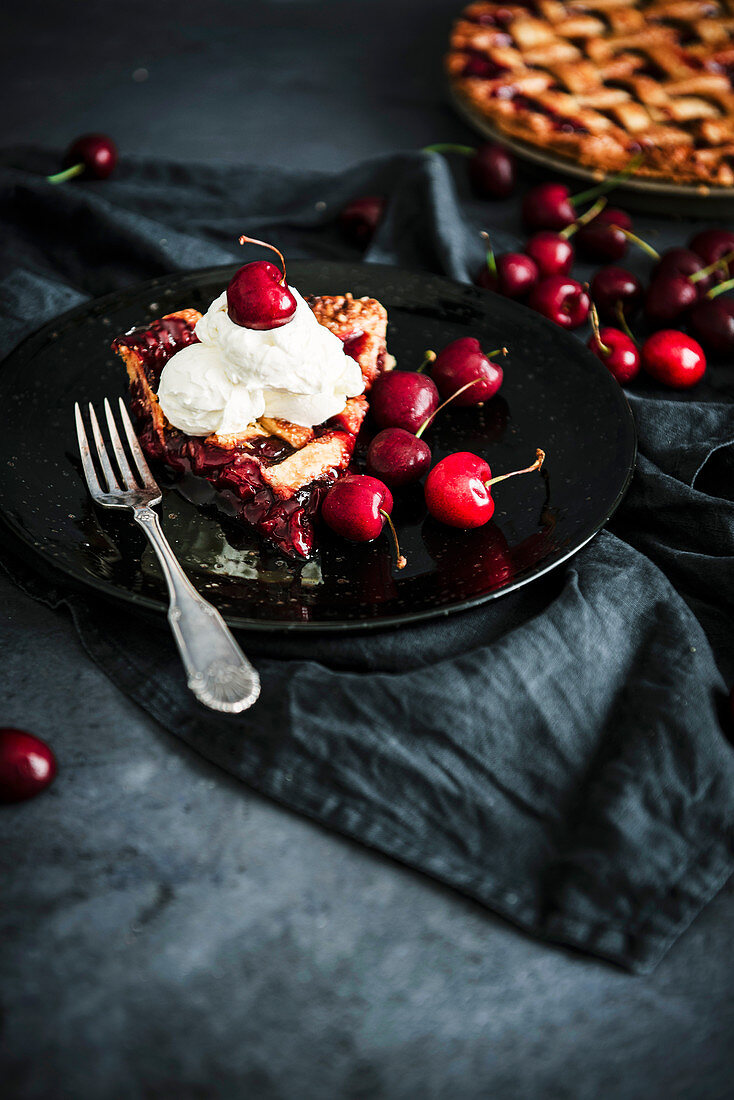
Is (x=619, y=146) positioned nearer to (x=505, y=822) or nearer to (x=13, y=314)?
(x=13, y=314)

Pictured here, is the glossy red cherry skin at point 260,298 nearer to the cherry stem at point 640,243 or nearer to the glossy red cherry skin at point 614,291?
the glossy red cherry skin at point 614,291

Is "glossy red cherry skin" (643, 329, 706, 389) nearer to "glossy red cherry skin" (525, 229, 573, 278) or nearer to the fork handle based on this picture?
"glossy red cherry skin" (525, 229, 573, 278)

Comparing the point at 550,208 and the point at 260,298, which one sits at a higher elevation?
the point at 260,298

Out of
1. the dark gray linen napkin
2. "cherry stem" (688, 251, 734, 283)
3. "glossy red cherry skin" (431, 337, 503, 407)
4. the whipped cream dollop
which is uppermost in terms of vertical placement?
the whipped cream dollop

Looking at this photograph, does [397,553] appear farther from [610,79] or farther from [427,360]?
[610,79]

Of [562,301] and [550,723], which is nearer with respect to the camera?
[550,723]

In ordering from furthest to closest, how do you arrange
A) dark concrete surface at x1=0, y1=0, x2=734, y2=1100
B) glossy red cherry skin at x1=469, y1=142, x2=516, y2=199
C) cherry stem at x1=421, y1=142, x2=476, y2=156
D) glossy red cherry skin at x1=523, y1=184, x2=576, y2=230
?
cherry stem at x1=421, y1=142, x2=476, y2=156 → glossy red cherry skin at x1=469, y1=142, x2=516, y2=199 → glossy red cherry skin at x1=523, y1=184, x2=576, y2=230 → dark concrete surface at x1=0, y1=0, x2=734, y2=1100

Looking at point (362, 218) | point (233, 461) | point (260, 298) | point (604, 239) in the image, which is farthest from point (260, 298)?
point (604, 239)

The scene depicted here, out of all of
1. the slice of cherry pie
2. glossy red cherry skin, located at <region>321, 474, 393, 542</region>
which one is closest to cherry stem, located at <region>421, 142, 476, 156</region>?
the slice of cherry pie

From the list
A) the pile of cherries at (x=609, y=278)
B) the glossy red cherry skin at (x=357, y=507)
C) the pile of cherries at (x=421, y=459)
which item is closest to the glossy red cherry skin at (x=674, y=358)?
the pile of cherries at (x=609, y=278)
